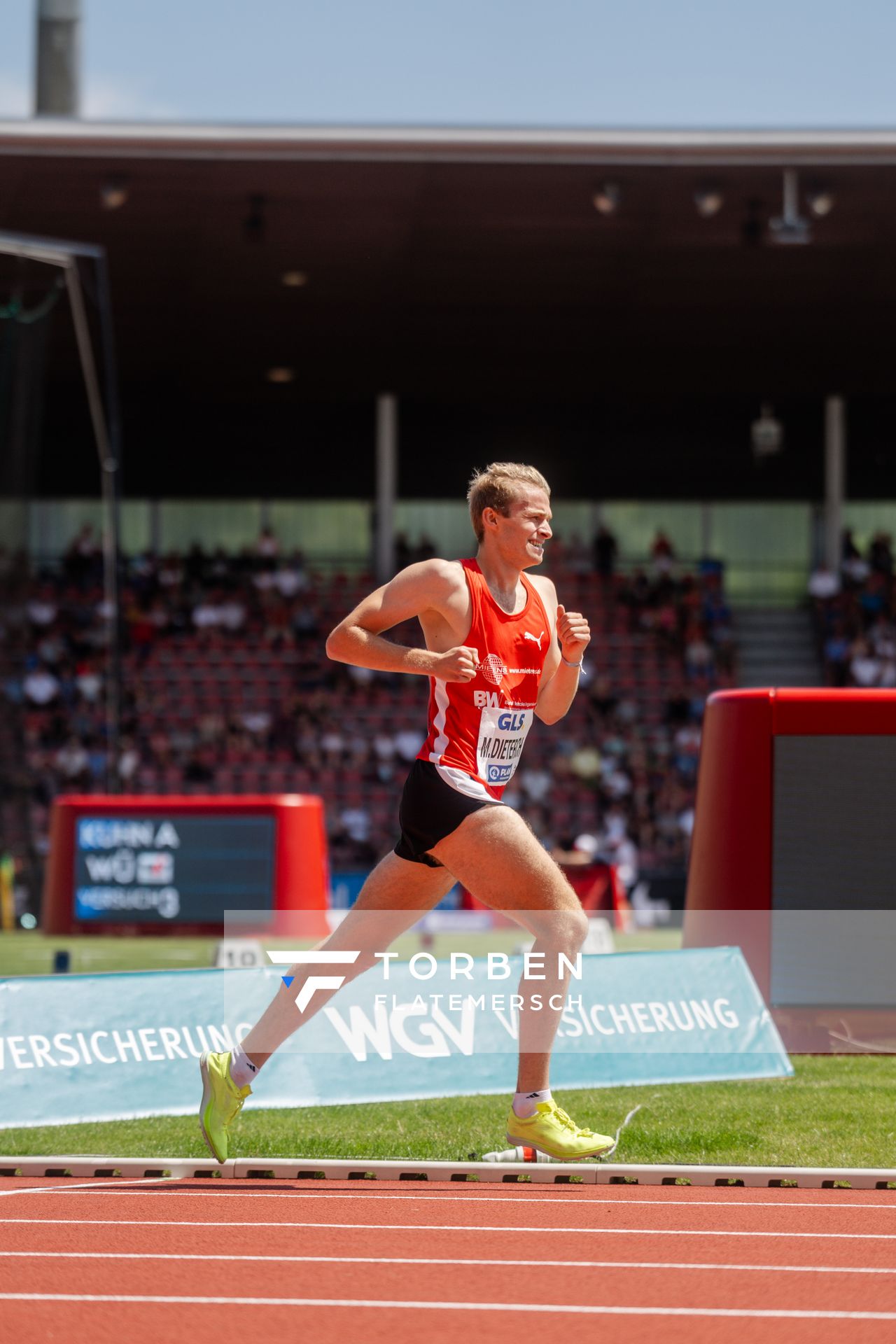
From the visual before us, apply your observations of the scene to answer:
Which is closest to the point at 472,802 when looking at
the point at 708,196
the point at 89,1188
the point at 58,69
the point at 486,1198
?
the point at 486,1198

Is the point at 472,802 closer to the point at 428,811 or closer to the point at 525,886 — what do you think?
the point at 428,811

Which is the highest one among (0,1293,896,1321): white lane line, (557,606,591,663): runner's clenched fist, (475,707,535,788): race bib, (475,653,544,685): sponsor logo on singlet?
(557,606,591,663): runner's clenched fist

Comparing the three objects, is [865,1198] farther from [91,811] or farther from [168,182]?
[168,182]

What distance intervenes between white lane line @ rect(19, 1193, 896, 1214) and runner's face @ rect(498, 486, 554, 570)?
6.35 feet

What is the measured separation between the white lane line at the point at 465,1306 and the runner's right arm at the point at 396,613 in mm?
2254

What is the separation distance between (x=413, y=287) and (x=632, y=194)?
5.00 m

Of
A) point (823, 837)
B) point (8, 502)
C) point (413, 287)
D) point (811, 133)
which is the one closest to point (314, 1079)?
point (823, 837)

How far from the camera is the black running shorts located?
19.4 feet

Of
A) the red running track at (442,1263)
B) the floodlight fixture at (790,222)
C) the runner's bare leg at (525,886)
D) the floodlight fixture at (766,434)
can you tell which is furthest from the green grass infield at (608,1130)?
the floodlight fixture at (766,434)

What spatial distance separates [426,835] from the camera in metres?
5.95

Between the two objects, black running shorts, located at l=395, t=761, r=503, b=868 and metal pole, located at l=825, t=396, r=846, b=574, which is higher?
metal pole, located at l=825, t=396, r=846, b=574

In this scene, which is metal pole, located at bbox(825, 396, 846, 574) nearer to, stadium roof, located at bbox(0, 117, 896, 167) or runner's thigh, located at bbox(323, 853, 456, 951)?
stadium roof, located at bbox(0, 117, 896, 167)

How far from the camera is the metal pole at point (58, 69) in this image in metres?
32.3

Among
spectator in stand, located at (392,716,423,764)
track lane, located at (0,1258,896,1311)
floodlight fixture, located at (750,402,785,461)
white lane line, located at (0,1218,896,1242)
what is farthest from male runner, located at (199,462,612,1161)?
floodlight fixture, located at (750,402,785,461)
